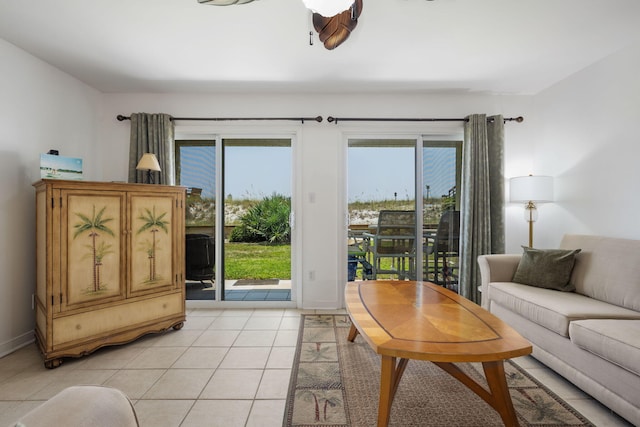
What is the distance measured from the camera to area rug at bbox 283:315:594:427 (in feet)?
5.13

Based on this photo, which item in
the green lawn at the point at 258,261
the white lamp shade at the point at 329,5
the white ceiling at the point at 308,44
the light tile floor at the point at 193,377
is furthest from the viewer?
the green lawn at the point at 258,261

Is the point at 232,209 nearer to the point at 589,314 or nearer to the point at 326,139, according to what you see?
the point at 326,139

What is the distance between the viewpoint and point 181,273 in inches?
112

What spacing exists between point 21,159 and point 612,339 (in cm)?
428

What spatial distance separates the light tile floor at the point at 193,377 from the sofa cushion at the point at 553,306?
1.26 feet

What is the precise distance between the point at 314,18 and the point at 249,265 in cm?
282

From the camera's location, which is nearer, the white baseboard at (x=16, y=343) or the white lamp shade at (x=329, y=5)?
the white lamp shade at (x=329, y=5)

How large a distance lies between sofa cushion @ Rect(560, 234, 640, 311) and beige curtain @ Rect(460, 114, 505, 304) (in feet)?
2.72

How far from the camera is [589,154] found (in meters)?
2.76

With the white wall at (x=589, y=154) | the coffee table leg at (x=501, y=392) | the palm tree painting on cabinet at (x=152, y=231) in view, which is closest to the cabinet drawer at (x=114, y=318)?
the palm tree painting on cabinet at (x=152, y=231)

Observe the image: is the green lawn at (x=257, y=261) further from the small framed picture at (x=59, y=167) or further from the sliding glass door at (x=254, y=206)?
the small framed picture at (x=59, y=167)

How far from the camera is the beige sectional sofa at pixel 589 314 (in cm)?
152

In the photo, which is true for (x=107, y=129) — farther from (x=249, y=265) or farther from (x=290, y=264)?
(x=290, y=264)

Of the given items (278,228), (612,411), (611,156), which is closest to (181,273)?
(278,228)
